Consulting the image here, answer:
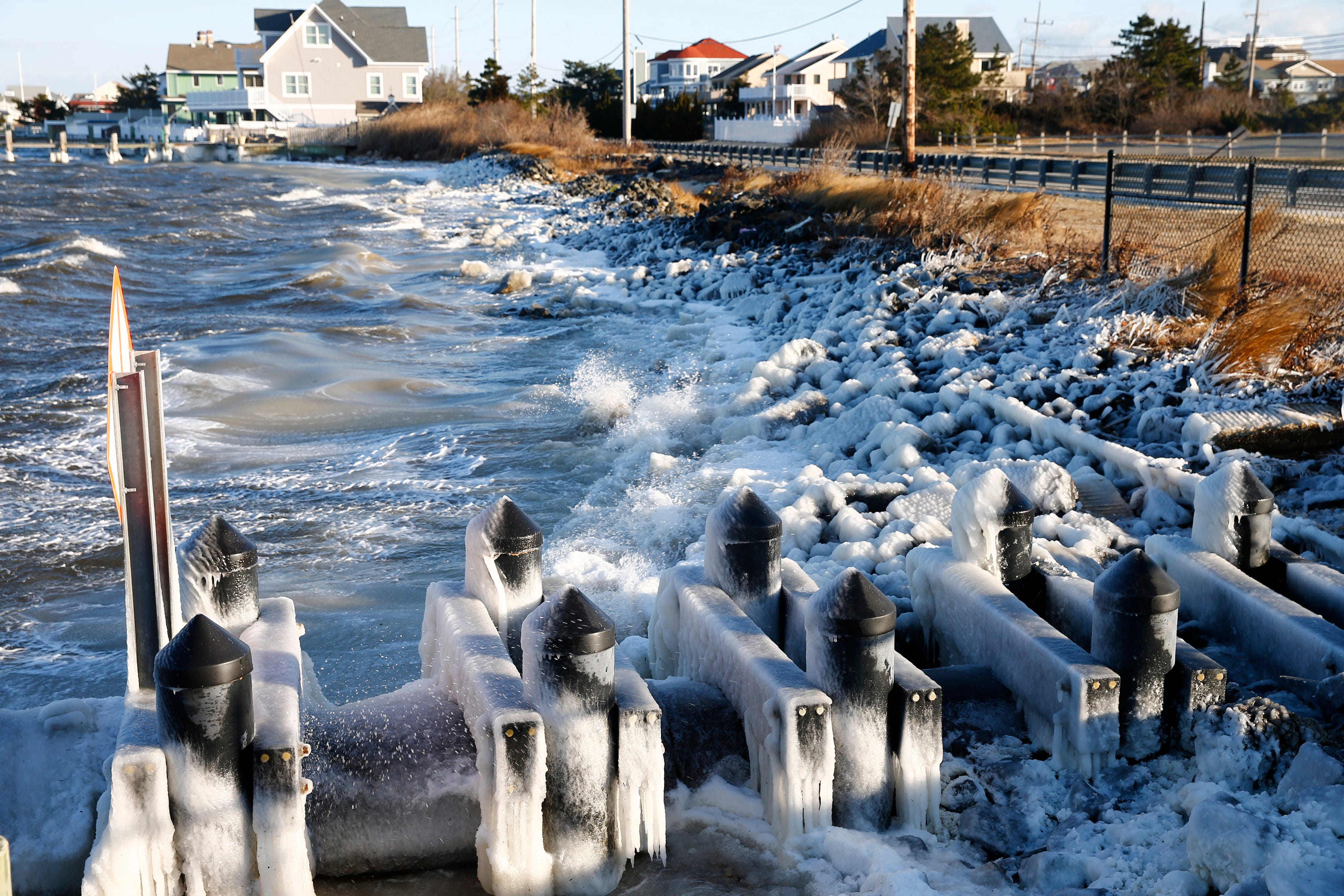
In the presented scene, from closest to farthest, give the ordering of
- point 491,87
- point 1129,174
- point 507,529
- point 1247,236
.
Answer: point 507,529, point 1247,236, point 1129,174, point 491,87

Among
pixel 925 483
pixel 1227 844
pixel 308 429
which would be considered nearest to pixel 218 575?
pixel 1227 844

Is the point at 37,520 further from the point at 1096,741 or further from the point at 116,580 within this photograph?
the point at 1096,741

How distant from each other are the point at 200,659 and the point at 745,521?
170 centimetres

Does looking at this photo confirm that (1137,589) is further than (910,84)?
No

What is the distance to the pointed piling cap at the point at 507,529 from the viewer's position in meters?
3.46

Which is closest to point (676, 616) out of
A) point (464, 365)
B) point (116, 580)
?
point (116, 580)

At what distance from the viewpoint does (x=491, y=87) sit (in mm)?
78562

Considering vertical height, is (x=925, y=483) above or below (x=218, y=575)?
below

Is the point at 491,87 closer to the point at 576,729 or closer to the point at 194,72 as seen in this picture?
the point at 194,72

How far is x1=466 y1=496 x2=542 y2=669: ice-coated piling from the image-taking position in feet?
11.4

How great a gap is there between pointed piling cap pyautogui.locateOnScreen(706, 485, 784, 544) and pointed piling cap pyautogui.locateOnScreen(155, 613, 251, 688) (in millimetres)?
1549

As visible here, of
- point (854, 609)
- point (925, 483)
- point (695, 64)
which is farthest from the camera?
point (695, 64)

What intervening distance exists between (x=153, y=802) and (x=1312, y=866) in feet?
8.11

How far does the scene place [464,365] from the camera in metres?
12.9
